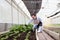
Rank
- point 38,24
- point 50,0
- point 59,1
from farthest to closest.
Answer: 1. point 50,0
2. point 59,1
3. point 38,24

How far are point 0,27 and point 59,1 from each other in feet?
24.9

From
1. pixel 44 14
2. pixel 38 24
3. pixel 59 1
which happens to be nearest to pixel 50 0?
pixel 59 1

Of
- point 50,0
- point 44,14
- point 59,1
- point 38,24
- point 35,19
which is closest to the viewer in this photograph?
point 35,19

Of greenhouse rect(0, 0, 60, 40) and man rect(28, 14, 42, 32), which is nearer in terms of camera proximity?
greenhouse rect(0, 0, 60, 40)

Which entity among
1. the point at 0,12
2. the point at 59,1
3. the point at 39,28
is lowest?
the point at 39,28

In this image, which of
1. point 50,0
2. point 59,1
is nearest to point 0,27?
point 59,1

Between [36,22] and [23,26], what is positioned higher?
[23,26]

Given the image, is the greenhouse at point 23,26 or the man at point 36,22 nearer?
the greenhouse at point 23,26

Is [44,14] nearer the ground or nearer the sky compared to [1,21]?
nearer the sky

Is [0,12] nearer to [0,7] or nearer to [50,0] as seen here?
[0,7]

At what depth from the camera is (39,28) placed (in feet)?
38.6

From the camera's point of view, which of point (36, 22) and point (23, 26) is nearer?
point (36, 22)

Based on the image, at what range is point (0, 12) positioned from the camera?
10.9 metres

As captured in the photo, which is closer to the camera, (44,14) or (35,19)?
(35,19)
